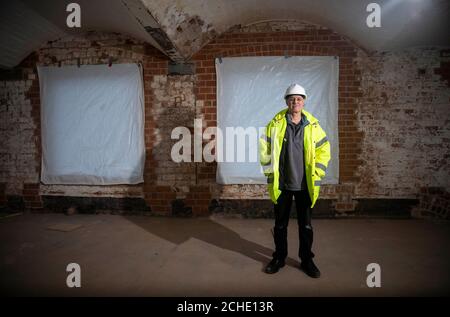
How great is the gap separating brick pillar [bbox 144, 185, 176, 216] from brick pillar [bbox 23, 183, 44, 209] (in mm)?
2006

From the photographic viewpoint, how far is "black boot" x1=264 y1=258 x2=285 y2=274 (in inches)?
93.0

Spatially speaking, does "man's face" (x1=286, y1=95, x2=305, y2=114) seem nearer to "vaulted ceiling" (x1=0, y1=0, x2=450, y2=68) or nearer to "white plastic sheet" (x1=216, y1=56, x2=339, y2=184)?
"white plastic sheet" (x1=216, y1=56, x2=339, y2=184)

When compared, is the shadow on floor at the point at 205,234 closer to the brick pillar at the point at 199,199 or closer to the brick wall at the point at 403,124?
the brick pillar at the point at 199,199

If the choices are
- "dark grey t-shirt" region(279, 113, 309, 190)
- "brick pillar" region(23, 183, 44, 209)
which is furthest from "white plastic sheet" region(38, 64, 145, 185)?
"dark grey t-shirt" region(279, 113, 309, 190)

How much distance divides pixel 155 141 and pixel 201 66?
1.43m

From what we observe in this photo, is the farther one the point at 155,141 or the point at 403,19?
the point at 155,141

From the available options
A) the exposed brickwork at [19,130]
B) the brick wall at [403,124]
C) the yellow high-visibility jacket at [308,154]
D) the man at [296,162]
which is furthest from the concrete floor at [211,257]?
the exposed brickwork at [19,130]

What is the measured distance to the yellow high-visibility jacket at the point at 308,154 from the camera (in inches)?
88.4

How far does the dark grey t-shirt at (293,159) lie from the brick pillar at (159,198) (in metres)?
2.33

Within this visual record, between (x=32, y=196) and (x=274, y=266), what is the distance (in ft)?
14.5

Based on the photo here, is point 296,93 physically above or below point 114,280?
above

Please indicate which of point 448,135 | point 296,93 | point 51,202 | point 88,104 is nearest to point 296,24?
point 296,93

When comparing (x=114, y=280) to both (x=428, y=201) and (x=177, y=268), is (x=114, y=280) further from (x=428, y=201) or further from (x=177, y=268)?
(x=428, y=201)
